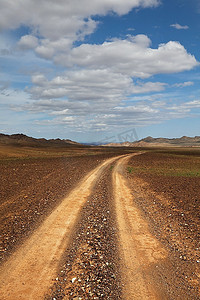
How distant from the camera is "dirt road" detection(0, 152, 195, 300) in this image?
5.56m

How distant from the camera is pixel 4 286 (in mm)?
5750

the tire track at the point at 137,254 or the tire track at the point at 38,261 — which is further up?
the tire track at the point at 38,261

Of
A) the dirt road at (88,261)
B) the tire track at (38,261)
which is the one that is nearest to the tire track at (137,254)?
the dirt road at (88,261)

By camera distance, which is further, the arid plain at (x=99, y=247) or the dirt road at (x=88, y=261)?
the arid plain at (x=99, y=247)

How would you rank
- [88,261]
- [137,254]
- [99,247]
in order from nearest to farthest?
[88,261], [137,254], [99,247]

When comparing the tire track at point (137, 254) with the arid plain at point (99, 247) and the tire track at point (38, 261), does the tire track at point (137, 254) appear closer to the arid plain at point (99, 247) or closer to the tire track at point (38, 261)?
the arid plain at point (99, 247)

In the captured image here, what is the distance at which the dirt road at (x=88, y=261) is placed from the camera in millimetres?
5559

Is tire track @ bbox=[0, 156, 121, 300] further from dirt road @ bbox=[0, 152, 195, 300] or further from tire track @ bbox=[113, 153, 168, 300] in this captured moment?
tire track @ bbox=[113, 153, 168, 300]

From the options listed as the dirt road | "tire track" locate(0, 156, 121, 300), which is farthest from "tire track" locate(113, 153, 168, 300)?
"tire track" locate(0, 156, 121, 300)

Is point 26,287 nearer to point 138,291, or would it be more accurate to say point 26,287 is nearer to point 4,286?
point 4,286

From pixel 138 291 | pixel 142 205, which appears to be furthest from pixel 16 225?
pixel 142 205

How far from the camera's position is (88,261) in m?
6.88

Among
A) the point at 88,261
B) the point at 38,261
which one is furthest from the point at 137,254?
the point at 38,261

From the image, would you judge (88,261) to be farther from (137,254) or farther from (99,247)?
(137,254)
